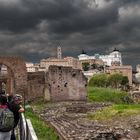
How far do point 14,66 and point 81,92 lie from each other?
313 inches

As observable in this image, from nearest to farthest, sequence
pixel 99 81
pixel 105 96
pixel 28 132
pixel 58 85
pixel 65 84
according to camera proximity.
→ pixel 28 132 < pixel 58 85 < pixel 65 84 < pixel 105 96 < pixel 99 81

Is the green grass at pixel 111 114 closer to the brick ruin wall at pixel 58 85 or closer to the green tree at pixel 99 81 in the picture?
the brick ruin wall at pixel 58 85

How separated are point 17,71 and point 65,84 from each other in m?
5.38

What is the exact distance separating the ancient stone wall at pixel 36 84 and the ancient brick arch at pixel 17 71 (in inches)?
34.5

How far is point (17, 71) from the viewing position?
3781 centimetres

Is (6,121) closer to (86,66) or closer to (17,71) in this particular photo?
(17,71)

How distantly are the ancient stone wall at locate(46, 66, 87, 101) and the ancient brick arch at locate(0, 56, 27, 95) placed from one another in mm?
2774

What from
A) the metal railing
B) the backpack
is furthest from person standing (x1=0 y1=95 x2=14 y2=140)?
the metal railing

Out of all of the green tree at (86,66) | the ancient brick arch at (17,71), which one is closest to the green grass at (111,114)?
the ancient brick arch at (17,71)

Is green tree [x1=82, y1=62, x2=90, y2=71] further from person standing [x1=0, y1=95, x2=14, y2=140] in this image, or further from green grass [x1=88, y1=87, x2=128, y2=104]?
person standing [x1=0, y1=95, x2=14, y2=140]

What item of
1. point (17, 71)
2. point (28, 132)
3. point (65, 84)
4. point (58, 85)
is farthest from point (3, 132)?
point (65, 84)

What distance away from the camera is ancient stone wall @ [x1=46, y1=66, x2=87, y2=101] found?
133 feet

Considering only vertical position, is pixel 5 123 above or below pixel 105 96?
below

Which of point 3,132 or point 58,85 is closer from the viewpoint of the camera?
point 3,132
